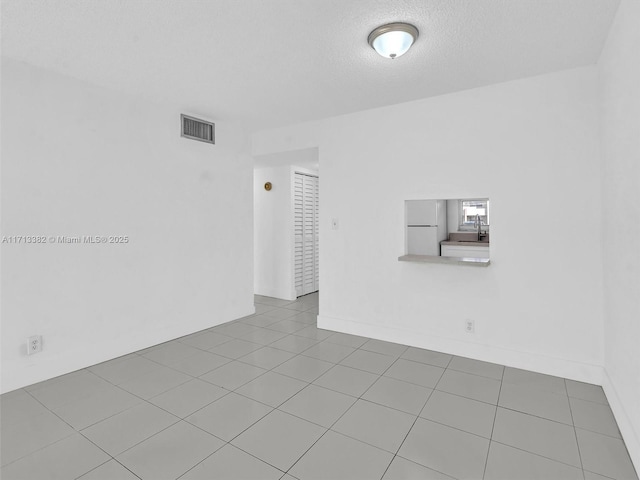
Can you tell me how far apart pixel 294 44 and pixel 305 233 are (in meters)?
3.50

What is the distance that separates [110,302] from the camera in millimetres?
3107

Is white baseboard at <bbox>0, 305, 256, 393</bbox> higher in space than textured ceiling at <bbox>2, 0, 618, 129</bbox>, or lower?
lower

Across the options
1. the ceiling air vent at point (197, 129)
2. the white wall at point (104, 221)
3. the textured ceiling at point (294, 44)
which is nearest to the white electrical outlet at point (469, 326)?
the textured ceiling at point (294, 44)

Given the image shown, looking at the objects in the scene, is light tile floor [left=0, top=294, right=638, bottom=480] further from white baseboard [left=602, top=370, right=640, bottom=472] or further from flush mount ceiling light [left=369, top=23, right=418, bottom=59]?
flush mount ceiling light [left=369, top=23, right=418, bottom=59]

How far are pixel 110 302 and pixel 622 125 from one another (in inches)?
159

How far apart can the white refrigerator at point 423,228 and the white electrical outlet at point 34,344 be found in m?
3.37

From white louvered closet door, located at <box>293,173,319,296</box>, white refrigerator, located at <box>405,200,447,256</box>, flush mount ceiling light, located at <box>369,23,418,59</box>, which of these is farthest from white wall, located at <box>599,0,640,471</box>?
white louvered closet door, located at <box>293,173,319,296</box>

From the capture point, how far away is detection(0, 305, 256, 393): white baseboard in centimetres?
253

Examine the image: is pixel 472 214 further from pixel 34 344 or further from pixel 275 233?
pixel 34 344

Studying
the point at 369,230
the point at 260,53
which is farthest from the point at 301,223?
the point at 260,53

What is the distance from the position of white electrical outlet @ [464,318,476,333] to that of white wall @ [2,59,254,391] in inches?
108

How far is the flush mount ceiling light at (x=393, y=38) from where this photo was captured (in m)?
2.10

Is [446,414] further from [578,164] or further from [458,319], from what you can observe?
[578,164]

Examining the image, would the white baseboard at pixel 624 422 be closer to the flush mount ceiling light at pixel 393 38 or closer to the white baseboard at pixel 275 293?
the flush mount ceiling light at pixel 393 38
